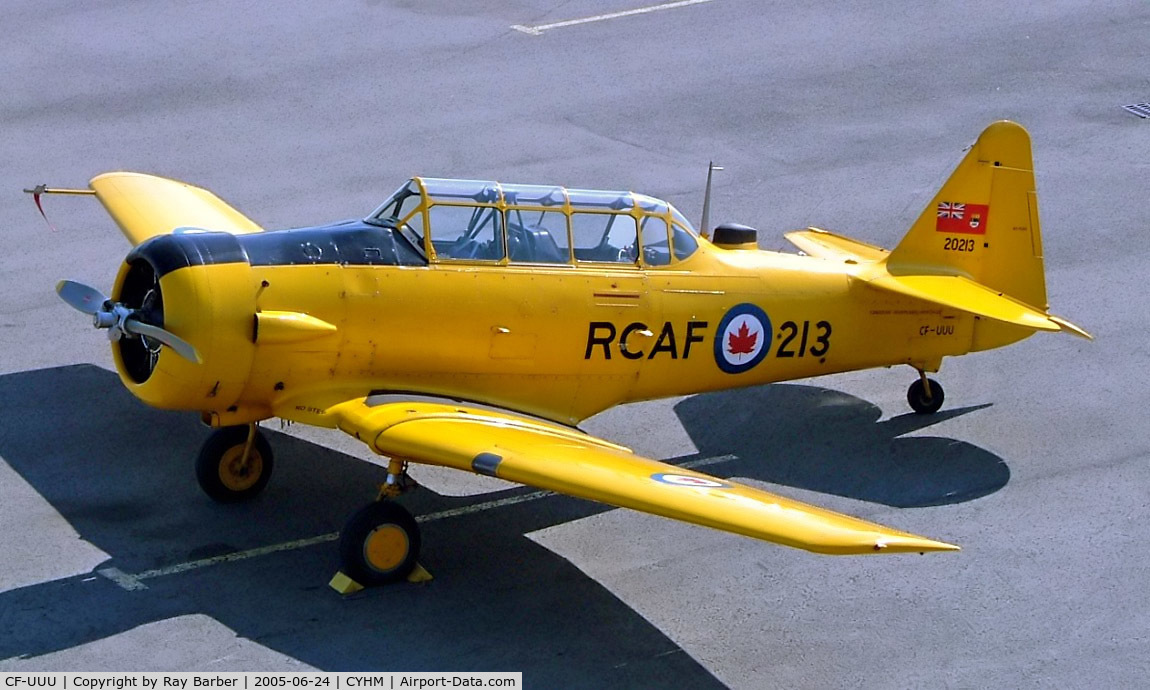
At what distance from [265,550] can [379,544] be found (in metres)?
1.08

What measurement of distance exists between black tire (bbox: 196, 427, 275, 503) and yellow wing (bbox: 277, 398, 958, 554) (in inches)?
30.5

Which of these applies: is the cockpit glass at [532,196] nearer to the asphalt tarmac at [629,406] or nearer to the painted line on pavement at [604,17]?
the asphalt tarmac at [629,406]

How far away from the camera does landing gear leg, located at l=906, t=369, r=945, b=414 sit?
13867mm

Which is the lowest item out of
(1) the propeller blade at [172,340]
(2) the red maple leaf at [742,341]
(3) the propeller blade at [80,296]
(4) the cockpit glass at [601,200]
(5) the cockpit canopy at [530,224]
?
(2) the red maple leaf at [742,341]

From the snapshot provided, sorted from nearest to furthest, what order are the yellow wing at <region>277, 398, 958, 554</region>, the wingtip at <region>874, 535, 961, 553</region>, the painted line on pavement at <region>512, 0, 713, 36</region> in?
the wingtip at <region>874, 535, 961, 553</region> → the yellow wing at <region>277, 398, 958, 554</region> → the painted line on pavement at <region>512, 0, 713, 36</region>

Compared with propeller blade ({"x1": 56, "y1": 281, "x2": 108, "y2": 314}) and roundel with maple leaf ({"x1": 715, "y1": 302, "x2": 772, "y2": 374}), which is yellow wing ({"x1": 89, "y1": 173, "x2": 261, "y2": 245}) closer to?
propeller blade ({"x1": 56, "y1": 281, "x2": 108, "y2": 314})

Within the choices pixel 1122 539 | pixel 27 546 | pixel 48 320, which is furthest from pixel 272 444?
pixel 1122 539

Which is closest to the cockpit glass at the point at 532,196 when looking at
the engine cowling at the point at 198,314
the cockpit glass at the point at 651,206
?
the cockpit glass at the point at 651,206

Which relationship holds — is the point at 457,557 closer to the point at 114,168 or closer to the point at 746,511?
the point at 746,511

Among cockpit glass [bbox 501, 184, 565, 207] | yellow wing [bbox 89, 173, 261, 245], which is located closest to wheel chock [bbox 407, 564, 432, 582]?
cockpit glass [bbox 501, 184, 565, 207]

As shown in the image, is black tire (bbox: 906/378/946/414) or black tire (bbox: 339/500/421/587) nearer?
black tire (bbox: 339/500/421/587)

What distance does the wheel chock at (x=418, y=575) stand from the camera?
11000mm

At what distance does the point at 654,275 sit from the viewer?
40.9 feet

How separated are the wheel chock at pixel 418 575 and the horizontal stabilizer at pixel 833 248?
16.4ft
